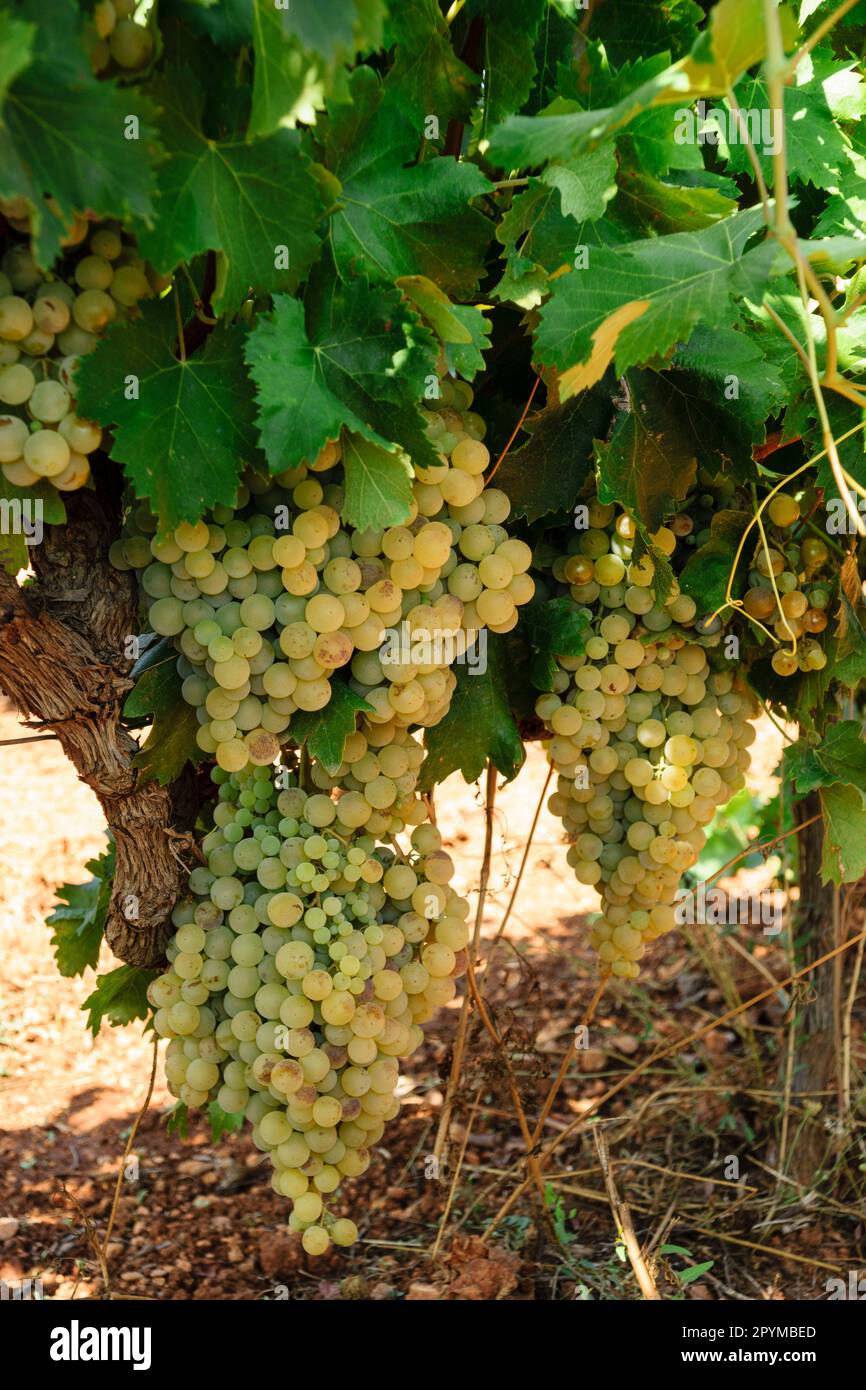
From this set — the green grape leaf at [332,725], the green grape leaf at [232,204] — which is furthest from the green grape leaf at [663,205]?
the green grape leaf at [332,725]

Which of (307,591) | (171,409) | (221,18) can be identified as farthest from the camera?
(307,591)

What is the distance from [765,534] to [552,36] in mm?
648

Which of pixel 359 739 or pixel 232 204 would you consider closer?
pixel 232 204

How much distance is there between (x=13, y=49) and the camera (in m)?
0.84

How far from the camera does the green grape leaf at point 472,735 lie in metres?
1.55

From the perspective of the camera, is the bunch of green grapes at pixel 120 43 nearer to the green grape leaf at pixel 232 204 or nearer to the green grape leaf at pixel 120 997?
the green grape leaf at pixel 232 204

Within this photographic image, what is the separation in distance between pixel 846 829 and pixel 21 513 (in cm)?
112

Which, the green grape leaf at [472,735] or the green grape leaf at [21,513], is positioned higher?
the green grape leaf at [21,513]

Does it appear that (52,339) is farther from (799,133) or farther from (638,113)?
(799,133)

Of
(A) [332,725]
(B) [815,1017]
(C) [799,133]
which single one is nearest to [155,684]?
(A) [332,725]

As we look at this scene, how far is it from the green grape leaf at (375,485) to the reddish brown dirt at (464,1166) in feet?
1.77

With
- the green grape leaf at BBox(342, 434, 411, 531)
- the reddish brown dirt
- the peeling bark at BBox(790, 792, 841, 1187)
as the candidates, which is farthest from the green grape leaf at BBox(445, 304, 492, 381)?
the peeling bark at BBox(790, 792, 841, 1187)

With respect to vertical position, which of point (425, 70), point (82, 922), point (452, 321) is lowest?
point (82, 922)

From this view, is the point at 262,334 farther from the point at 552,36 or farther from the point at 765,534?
the point at 765,534
